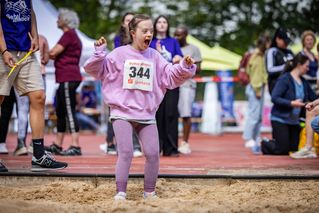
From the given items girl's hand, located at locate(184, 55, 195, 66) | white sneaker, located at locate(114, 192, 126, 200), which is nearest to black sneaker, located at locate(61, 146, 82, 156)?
white sneaker, located at locate(114, 192, 126, 200)

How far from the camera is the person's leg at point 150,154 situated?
265 inches

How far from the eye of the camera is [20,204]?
19.6 feet

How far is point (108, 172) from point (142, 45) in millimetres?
1582

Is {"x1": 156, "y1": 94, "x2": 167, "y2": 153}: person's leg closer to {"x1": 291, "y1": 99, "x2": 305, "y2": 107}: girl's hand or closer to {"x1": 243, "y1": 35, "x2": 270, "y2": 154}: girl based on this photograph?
{"x1": 291, "y1": 99, "x2": 305, "y2": 107}: girl's hand

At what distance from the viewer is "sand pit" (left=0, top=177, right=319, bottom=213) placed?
5.93 metres

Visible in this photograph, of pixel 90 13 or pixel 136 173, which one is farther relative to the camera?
pixel 90 13

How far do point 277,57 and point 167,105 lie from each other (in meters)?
2.43

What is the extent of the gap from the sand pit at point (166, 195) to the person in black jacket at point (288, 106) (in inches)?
156

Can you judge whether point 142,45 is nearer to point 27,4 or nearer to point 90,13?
point 27,4

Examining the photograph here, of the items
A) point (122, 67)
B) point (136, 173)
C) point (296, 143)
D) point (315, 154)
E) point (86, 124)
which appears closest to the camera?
point (122, 67)

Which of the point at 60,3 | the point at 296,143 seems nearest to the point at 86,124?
the point at 296,143

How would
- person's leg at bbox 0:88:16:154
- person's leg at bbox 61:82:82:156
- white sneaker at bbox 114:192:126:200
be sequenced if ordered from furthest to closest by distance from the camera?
person's leg at bbox 61:82:82:156 < person's leg at bbox 0:88:16:154 < white sneaker at bbox 114:192:126:200

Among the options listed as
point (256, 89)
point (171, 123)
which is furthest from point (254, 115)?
point (171, 123)

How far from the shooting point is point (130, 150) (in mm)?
6660
